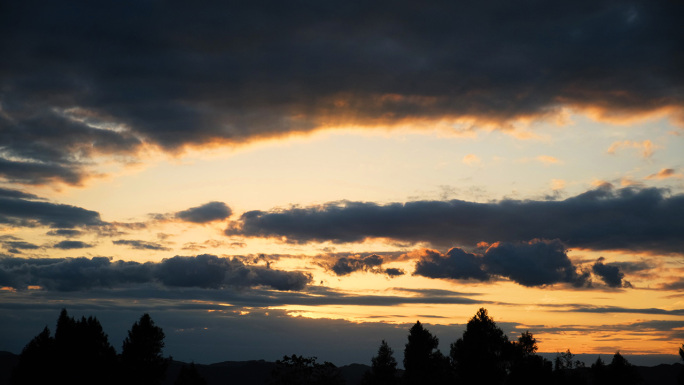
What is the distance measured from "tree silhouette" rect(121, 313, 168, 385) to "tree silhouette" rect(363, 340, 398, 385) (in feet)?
131

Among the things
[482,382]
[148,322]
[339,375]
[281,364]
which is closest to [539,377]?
[482,382]

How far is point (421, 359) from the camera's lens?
118 meters

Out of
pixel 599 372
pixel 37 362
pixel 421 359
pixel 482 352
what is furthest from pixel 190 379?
pixel 599 372

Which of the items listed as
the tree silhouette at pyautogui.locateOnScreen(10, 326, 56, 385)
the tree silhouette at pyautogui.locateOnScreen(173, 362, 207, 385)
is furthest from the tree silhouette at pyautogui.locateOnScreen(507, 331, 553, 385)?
the tree silhouette at pyautogui.locateOnScreen(10, 326, 56, 385)

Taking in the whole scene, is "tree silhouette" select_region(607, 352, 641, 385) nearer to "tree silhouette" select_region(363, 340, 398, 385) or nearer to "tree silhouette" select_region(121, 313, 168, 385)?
"tree silhouette" select_region(363, 340, 398, 385)

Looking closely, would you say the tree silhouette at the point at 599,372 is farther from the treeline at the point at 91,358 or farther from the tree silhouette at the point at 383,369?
the treeline at the point at 91,358

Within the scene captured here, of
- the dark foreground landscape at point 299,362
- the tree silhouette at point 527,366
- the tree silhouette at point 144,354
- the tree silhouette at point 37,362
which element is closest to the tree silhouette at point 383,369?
the dark foreground landscape at point 299,362

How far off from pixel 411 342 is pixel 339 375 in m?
27.4

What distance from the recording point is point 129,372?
9850cm

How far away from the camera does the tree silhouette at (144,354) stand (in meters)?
98.6

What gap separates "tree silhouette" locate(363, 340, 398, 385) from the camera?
116625 mm

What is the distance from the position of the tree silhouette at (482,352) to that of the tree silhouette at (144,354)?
2216 inches

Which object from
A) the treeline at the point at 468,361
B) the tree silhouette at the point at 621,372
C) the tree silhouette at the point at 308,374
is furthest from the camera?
the tree silhouette at the point at 621,372

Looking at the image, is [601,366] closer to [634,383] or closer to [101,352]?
[634,383]
